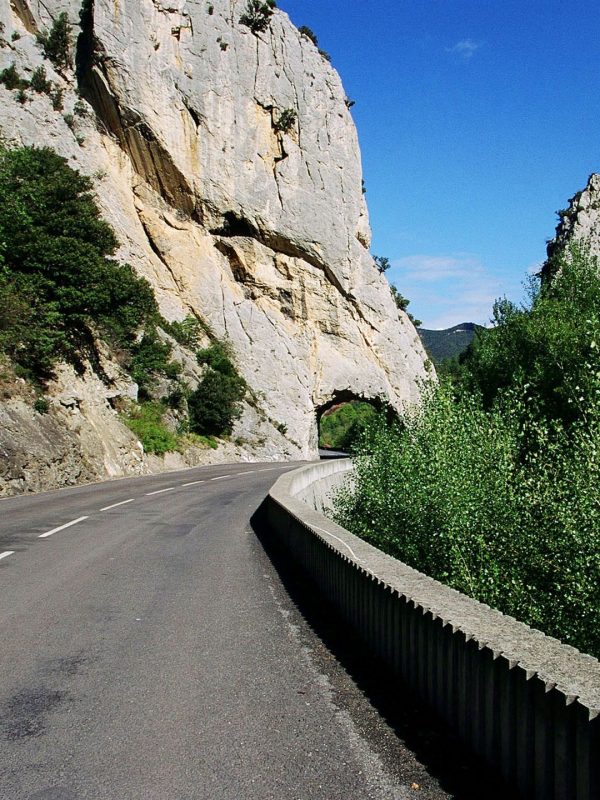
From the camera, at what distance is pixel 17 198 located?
30344mm

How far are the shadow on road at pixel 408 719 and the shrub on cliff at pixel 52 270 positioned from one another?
2279 centimetres

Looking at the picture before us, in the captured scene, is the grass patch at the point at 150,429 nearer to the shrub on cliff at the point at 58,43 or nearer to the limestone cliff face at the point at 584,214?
the shrub on cliff at the point at 58,43

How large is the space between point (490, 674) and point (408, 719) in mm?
1061

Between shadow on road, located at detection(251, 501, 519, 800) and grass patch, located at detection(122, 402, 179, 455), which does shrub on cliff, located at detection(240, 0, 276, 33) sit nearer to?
grass patch, located at detection(122, 402, 179, 455)

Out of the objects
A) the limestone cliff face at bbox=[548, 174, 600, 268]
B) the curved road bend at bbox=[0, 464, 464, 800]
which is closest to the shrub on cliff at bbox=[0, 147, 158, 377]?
the curved road bend at bbox=[0, 464, 464, 800]

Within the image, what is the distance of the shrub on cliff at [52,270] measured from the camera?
2817cm

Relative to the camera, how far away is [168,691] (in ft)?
16.5

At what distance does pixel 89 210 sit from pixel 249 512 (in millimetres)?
20160

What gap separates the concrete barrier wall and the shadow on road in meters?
0.07

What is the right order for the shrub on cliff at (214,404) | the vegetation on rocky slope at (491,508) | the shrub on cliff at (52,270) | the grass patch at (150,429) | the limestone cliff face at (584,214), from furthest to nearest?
the limestone cliff face at (584,214), the shrub on cliff at (214,404), the grass patch at (150,429), the shrub on cliff at (52,270), the vegetation on rocky slope at (491,508)

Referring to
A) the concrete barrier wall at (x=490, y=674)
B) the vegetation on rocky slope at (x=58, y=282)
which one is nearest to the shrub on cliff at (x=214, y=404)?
the vegetation on rocky slope at (x=58, y=282)

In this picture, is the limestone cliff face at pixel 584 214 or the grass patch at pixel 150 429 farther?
the limestone cliff face at pixel 584 214

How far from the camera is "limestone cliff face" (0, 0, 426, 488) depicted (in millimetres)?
48219

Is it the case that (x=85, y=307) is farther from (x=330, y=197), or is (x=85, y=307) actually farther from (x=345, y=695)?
(x=330, y=197)
